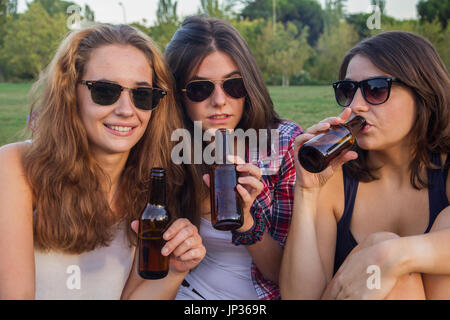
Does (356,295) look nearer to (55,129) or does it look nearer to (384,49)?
(384,49)

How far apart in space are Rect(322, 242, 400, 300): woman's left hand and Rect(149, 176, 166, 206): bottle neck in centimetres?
102

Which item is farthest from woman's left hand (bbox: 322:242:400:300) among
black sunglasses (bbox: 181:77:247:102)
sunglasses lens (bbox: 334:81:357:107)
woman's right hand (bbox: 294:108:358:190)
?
black sunglasses (bbox: 181:77:247:102)

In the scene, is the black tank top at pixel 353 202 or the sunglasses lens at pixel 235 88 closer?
the black tank top at pixel 353 202

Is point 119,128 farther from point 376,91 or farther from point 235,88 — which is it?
point 376,91

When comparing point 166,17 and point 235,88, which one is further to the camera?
point 166,17

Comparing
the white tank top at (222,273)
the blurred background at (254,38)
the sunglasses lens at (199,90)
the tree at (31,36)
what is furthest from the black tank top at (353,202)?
the tree at (31,36)

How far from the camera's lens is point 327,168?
8.10 ft

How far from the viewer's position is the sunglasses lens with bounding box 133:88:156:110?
2.39 m

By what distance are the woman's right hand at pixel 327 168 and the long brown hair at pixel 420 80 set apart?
0.43m

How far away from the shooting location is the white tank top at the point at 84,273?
2408mm

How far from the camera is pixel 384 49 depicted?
246 centimetres

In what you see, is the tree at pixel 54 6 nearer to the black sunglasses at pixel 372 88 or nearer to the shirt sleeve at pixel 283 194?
the shirt sleeve at pixel 283 194

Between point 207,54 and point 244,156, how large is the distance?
0.80 m

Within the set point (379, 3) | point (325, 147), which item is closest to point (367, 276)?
point (325, 147)
